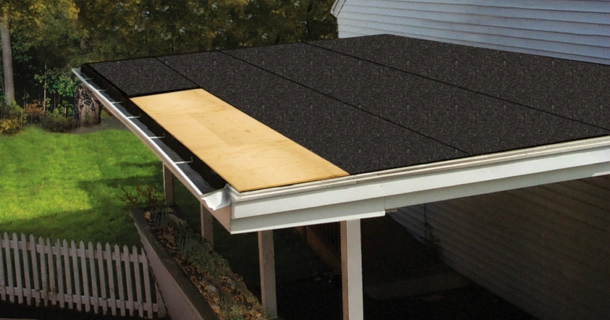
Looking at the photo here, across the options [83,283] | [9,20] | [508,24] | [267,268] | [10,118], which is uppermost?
[508,24]

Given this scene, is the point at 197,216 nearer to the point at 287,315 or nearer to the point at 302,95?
the point at 287,315

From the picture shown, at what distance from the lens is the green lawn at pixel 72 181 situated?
19672mm

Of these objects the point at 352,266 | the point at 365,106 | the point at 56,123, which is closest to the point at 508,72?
the point at 365,106

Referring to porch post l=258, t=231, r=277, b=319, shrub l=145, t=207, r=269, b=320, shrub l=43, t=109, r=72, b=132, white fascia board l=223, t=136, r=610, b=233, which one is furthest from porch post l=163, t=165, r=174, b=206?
shrub l=43, t=109, r=72, b=132

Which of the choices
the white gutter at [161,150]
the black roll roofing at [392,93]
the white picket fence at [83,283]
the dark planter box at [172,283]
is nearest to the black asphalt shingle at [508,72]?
the black roll roofing at [392,93]

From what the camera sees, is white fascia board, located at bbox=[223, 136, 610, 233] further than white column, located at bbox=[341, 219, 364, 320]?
No

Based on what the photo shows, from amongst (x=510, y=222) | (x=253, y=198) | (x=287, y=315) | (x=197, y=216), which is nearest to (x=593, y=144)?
(x=253, y=198)

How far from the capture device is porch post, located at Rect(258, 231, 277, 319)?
9.26 m

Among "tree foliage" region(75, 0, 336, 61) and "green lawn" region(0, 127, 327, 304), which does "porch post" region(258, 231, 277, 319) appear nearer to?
"green lawn" region(0, 127, 327, 304)

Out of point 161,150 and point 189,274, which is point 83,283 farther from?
point 161,150

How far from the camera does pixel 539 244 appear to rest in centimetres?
1295

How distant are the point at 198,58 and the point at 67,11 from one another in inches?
730

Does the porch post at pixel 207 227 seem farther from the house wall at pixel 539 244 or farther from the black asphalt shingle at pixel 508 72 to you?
the house wall at pixel 539 244

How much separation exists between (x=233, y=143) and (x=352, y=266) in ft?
4.99
